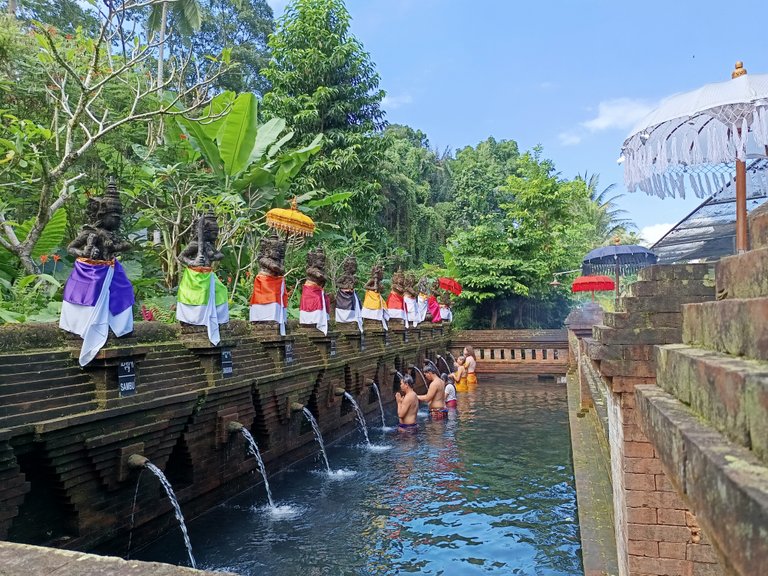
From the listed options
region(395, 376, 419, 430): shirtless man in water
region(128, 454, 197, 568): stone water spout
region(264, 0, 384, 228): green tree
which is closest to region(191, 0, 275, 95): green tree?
region(264, 0, 384, 228): green tree

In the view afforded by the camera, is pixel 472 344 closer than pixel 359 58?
No

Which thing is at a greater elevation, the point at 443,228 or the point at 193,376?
the point at 443,228

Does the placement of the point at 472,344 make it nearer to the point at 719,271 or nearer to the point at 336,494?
the point at 336,494

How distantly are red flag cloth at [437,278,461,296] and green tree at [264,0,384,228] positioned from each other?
3.98m

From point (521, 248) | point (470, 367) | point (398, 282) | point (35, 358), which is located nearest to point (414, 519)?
point (35, 358)

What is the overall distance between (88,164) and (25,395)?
11296 mm

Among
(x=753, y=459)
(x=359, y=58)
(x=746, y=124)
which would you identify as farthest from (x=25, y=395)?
(x=359, y=58)

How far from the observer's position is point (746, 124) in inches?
183

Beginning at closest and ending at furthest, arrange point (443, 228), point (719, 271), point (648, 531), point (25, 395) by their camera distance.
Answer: point (719, 271) → point (648, 531) → point (25, 395) → point (443, 228)

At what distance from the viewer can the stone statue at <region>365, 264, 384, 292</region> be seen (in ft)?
43.8

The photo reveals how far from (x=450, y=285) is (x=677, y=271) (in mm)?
17684

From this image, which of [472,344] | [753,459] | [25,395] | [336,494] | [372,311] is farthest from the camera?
[472,344]

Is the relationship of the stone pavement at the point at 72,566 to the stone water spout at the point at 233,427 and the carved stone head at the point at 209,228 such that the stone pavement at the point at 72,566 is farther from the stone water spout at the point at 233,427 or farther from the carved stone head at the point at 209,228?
the carved stone head at the point at 209,228

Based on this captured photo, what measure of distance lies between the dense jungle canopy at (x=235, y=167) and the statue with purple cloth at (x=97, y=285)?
2971mm
